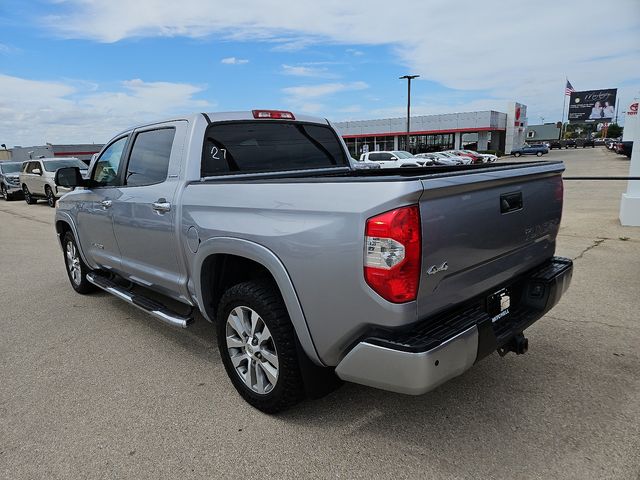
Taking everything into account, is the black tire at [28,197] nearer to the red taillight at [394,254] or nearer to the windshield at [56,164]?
the windshield at [56,164]

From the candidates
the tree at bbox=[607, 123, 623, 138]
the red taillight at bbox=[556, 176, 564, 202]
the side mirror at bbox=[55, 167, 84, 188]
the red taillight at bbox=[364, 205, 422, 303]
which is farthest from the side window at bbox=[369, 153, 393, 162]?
the tree at bbox=[607, 123, 623, 138]

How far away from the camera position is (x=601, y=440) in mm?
2578

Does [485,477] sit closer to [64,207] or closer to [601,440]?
[601,440]

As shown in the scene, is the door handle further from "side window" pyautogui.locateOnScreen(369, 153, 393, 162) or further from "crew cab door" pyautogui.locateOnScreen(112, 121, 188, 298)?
"side window" pyautogui.locateOnScreen(369, 153, 393, 162)

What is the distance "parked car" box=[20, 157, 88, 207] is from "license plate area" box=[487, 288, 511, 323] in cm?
1689

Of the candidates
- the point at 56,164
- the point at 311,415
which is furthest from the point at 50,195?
the point at 311,415

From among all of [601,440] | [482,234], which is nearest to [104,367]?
[482,234]

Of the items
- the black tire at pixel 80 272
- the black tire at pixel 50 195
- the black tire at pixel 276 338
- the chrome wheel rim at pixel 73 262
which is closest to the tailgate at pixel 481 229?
the black tire at pixel 276 338

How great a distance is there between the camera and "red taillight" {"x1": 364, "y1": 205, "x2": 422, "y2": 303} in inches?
82.4

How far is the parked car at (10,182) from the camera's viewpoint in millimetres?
21469

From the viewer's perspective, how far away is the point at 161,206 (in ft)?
11.5

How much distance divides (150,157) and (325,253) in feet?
7.54

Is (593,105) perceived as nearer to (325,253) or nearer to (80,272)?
(80,272)

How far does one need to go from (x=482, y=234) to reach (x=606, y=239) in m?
6.52
